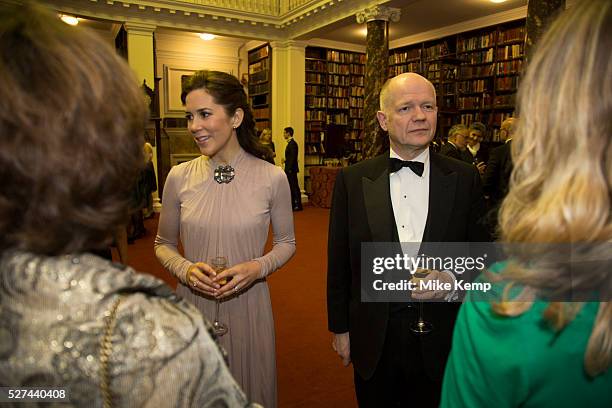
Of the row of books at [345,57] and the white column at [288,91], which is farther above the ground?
the row of books at [345,57]

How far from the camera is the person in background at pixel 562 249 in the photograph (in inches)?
24.9

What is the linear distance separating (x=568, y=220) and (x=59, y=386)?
0.76 metres

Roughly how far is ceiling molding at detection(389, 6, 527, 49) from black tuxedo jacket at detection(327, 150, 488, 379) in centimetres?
783

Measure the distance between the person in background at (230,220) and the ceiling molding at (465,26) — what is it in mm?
8068

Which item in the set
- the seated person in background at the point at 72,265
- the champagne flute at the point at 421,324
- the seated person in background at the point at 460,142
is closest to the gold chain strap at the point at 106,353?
the seated person in background at the point at 72,265

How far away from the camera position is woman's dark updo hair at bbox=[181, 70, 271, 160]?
6.32 ft

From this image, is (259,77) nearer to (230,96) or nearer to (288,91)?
(288,91)

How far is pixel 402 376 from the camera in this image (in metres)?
1.83

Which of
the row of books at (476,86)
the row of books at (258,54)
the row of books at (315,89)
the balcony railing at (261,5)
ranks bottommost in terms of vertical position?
the row of books at (476,86)

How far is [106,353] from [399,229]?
1.42 metres

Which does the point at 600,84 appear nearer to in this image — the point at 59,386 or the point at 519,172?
the point at 519,172

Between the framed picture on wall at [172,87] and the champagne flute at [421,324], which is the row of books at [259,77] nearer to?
the framed picture on wall at [172,87]

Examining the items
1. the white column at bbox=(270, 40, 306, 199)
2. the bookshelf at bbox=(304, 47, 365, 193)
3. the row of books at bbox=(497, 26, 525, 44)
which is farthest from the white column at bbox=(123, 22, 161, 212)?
the row of books at bbox=(497, 26, 525, 44)

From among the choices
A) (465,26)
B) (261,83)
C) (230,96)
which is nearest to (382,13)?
(465,26)
